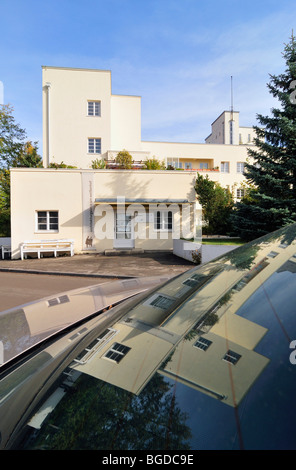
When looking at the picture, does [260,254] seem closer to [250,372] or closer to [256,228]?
[250,372]

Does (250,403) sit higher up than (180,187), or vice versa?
(180,187)

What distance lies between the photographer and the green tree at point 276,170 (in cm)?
1324

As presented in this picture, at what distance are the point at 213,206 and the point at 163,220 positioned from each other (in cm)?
336

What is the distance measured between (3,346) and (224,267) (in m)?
1.67

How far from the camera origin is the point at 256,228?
13.8 m

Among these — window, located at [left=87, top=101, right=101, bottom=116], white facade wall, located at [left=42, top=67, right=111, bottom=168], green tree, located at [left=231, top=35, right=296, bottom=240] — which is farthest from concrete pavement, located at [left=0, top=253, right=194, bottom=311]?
window, located at [left=87, top=101, right=101, bottom=116]

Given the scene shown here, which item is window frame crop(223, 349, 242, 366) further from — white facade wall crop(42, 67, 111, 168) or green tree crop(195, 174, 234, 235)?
white facade wall crop(42, 67, 111, 168)

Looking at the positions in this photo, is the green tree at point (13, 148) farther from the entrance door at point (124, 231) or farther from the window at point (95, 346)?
the window at point (95, 346)

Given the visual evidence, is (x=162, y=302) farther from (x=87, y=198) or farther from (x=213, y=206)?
(x=87, y=198)

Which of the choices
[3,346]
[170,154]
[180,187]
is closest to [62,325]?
[3,346]

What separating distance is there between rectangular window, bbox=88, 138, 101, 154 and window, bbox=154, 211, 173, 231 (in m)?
13.5

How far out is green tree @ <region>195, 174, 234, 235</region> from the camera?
1656cm

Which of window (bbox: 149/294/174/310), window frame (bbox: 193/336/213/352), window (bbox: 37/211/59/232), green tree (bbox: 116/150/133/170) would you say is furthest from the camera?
green tree (bbox: 116/150/133/170)
